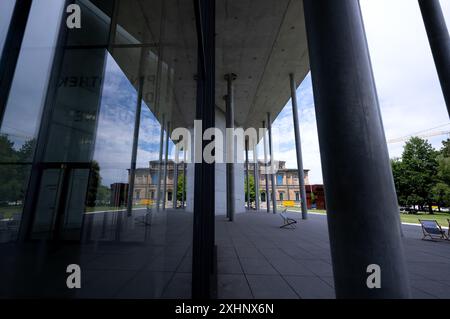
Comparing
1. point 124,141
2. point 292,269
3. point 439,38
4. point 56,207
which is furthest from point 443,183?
point 56,207

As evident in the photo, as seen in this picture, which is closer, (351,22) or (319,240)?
(351,22)

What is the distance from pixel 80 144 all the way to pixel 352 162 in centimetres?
229

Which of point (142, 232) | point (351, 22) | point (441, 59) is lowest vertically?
point (142, 232)

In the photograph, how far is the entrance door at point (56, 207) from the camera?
72cm

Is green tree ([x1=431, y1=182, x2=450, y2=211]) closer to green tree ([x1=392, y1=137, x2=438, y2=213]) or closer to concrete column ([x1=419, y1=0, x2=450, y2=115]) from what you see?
green tree ([x1=392, y1=137, x2=438, y2=213])

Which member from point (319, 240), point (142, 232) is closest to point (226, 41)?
point (319, 240)

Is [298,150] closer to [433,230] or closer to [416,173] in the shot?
[433,230]

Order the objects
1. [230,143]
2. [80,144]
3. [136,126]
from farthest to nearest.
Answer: [230,143] < [136,126] < [80,144]

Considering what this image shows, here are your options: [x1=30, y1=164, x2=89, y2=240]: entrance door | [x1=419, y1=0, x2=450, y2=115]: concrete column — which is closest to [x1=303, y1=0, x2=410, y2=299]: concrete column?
[x1=30, y1=164, x2=89, y2=240]: entrance door

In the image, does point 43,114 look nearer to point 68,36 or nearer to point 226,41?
point 68,36

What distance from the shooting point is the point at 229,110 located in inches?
632

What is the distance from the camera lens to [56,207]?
84 cm
